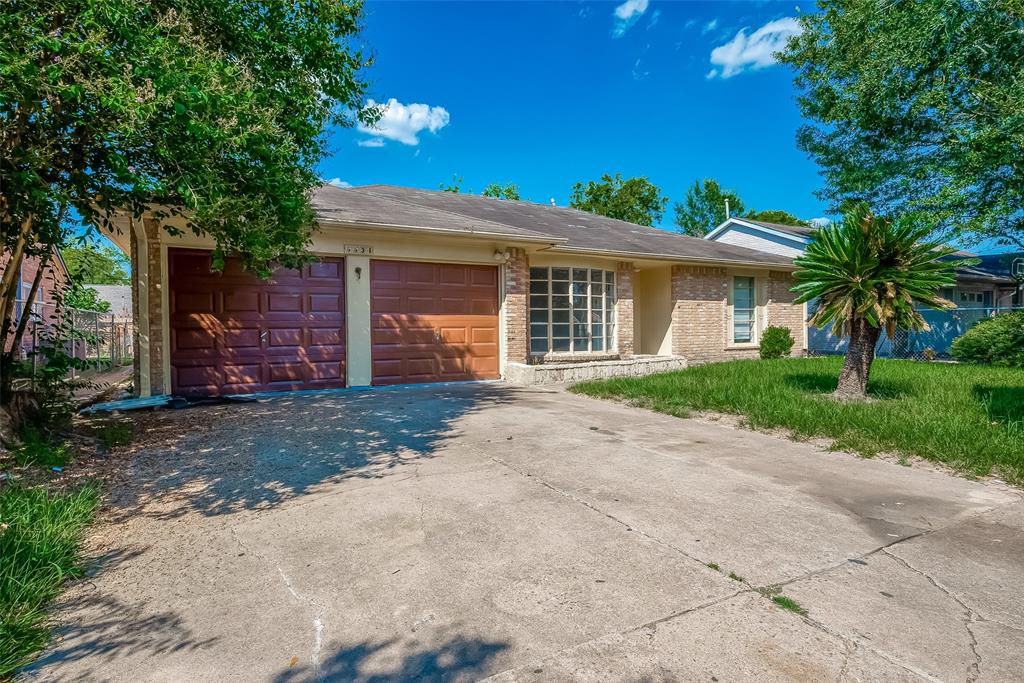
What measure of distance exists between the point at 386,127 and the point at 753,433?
6.12m

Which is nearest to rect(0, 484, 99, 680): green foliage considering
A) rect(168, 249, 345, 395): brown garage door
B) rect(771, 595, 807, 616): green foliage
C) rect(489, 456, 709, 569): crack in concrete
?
rect(489, 456, 709, 569): crack in concrete

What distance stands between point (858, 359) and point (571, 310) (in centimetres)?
647

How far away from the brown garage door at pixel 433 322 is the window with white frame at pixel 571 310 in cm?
165

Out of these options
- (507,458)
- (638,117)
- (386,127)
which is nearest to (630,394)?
(507,458)

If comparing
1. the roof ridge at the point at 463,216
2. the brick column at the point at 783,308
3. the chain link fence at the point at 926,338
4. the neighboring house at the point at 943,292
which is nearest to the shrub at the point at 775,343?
the brick column at the point at 783,308

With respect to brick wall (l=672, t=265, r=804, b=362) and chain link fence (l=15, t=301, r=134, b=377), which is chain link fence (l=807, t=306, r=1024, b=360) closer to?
brick wall (l=672, t=265, r=804, b=362)

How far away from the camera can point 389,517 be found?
148 inches

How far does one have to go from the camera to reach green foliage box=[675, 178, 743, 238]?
Answer: 4609 cm

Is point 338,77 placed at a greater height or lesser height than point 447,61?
lesser

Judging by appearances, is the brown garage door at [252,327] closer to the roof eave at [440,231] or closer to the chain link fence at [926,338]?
the roof eave at [440,231]

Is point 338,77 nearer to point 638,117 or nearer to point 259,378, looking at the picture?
point 259,378

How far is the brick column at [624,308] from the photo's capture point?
13688 mm

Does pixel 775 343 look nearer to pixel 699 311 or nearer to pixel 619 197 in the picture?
pixel 699 311

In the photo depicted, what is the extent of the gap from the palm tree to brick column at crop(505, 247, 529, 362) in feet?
18.1
